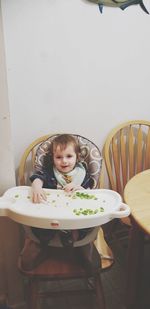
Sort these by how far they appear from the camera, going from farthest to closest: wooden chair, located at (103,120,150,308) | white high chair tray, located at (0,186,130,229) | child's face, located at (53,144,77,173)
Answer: wooden chair, located at (103,120,150,308) → child's face, located at (53,144,77,173) → white high chair tray, located at (0,186,130,229)

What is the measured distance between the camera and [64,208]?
1055mm

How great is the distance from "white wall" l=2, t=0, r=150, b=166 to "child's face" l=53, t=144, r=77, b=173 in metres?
0.38

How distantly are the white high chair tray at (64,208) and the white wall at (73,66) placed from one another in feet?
1.99

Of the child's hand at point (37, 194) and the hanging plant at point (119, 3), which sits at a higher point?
the hanging plant at point (119, 3)

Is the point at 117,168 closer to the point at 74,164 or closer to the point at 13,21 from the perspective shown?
the point at 74,164

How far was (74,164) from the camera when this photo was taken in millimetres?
1368

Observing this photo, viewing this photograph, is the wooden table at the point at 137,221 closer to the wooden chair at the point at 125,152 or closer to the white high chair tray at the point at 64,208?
the white high chair tray at the point at 64,208

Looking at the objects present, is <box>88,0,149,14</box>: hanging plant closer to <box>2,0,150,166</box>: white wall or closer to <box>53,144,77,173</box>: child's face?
<box>2,0,150,166</box>: white wall

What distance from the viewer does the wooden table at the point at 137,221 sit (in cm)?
108

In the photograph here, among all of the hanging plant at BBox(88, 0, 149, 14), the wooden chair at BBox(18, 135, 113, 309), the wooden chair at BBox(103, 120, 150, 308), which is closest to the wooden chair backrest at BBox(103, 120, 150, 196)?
the wooden chair at BBox(103, 120, 150, 308)

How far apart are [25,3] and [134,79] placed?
0.79m

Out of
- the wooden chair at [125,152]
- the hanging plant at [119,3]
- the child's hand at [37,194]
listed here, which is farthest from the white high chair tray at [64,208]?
the hanging plant at [119,3]

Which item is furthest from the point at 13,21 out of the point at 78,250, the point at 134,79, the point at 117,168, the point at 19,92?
the point at 78,250

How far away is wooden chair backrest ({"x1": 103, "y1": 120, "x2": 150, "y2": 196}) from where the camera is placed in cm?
176
